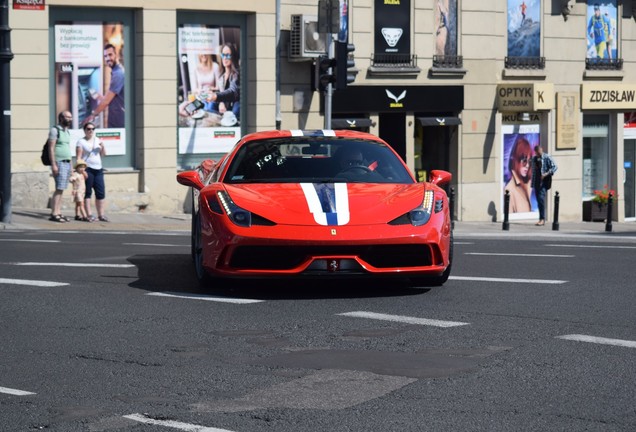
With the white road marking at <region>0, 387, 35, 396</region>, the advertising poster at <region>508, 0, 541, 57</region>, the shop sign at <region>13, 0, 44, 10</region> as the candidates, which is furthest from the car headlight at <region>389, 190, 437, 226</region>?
the advertising poster at <region>508, 0, 541, 57</region>

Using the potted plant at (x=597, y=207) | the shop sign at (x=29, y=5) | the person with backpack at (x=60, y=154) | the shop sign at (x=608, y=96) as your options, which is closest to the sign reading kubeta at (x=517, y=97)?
the shop sign at (x=608, y=96)

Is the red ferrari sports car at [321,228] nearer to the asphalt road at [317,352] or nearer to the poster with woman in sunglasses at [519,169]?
the asphalt road at [317,352]

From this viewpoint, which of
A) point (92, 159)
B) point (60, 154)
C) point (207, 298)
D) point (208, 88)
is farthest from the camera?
point (208, 88)

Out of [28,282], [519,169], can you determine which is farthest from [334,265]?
[519,169]

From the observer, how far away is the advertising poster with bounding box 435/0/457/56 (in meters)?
31.5

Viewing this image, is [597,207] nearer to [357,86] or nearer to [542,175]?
[542,175]

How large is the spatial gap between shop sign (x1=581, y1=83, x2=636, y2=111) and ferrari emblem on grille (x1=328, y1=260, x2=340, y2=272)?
24.9 metres

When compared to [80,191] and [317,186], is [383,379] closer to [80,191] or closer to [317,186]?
[317,186]

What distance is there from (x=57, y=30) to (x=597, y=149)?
16.0 metres

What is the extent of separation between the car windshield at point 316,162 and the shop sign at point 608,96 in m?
23.0

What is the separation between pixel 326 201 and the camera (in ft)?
35.4

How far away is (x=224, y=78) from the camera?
27938 millimetres

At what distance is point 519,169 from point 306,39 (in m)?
7.74

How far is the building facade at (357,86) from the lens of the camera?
2550 cm
